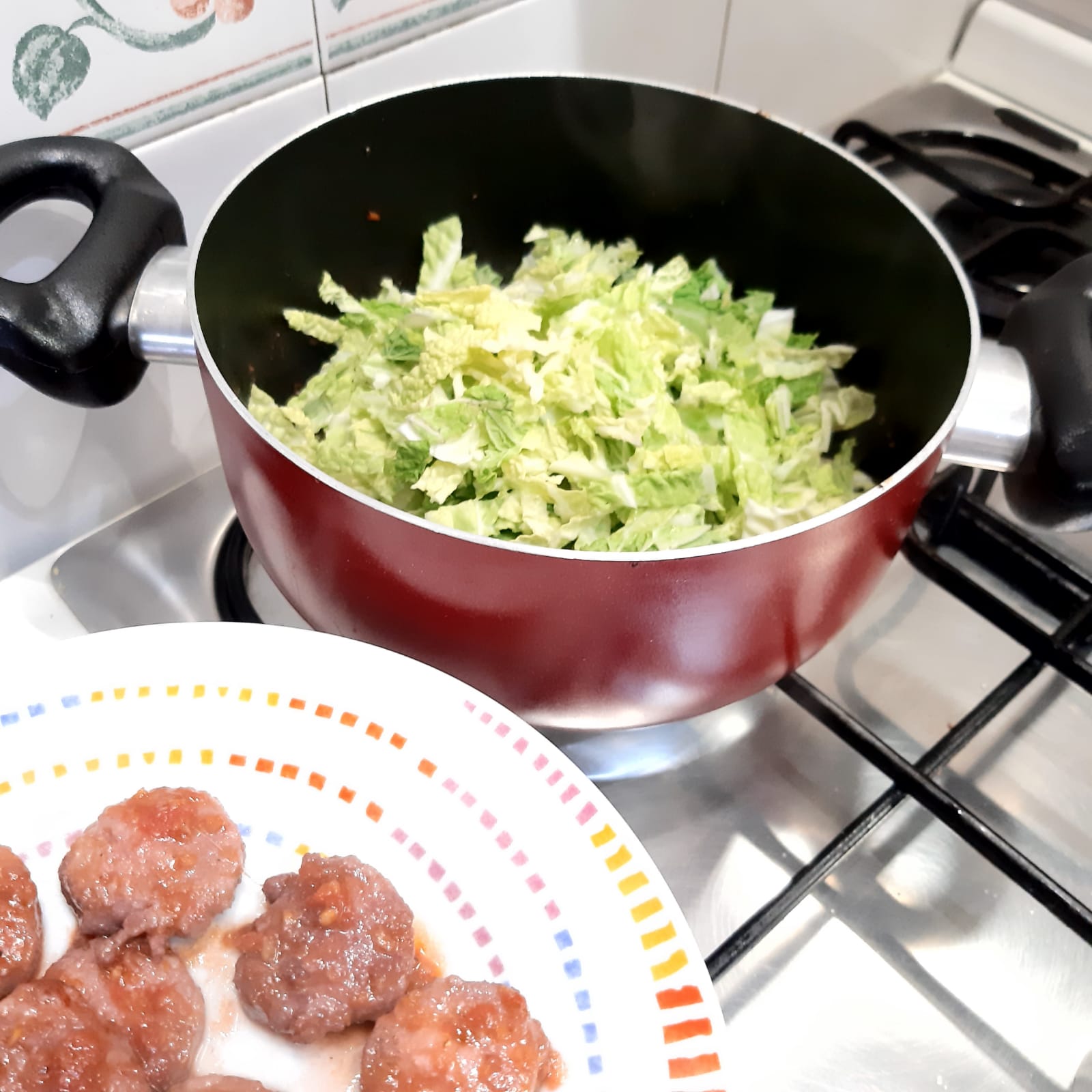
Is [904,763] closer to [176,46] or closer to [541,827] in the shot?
[541,827]

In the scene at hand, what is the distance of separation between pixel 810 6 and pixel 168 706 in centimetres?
106

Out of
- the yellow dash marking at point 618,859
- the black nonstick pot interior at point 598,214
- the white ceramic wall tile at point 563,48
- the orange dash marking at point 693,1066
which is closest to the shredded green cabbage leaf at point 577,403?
the black nonstick pot interior at point 598,214

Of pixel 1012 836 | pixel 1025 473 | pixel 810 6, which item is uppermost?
pixel 810 6

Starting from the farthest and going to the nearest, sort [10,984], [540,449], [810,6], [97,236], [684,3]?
[810,6], [684,3], [540,449], [97,236], [10,984]

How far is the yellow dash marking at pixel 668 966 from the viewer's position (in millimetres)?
558

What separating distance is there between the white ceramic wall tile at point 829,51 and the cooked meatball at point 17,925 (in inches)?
42.2

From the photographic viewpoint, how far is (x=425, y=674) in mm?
662

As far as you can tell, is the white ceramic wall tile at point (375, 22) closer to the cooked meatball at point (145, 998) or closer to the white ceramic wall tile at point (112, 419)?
the white ceramic wall tile at point (112, 419)

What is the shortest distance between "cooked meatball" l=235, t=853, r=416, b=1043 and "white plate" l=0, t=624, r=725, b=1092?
2cm

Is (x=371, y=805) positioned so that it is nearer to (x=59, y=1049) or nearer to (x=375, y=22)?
(x=59, y=1049)

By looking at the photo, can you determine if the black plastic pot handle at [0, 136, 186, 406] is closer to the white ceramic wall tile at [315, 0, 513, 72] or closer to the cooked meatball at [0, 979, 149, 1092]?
the white ceramic wall tile at [315, 0, 513, 72]

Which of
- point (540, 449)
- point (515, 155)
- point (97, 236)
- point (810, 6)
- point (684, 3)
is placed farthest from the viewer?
point (810, 6)

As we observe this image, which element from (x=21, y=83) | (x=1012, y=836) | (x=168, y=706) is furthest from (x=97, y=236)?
(x=1012, y=836)

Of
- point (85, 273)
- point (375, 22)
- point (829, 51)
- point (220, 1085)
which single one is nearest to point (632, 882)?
point (220, 1085)
